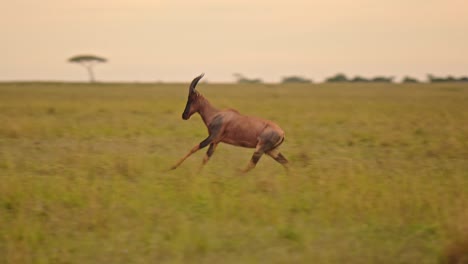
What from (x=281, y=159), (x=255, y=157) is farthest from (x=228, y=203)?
(x=281, y=159)

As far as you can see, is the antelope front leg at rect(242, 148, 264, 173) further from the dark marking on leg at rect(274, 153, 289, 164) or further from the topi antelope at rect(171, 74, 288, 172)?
the dark marking on leg at rect(274, 153, 289, 164)

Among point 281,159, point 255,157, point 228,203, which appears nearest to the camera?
point 228,203

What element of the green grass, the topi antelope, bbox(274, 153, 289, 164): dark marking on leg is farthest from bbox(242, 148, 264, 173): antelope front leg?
bbox(274, 153, 289, 164): dark marking on leg

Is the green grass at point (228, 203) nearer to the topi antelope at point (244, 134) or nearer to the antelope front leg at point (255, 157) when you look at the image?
the antelope front leg at point (255, 157)

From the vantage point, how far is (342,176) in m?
8.92

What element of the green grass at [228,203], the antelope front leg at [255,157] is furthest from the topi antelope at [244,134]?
the green grass at [228,203]

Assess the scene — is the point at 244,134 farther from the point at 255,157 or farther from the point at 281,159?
the point at 281,159

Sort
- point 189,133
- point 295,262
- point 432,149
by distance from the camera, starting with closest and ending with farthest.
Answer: point 295,262 → point 432,149 → point 189,133

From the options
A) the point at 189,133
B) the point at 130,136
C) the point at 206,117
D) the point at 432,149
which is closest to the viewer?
the point at 206,117

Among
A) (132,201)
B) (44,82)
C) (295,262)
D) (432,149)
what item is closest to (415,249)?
(295,262)

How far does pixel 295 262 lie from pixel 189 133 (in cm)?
1010

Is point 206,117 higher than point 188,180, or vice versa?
point 206,117

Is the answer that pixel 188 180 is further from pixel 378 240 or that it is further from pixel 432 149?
pixel 432 149

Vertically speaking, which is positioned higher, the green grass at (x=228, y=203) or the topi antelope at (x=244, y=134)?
the topi antelope at (x=244, y=134)
